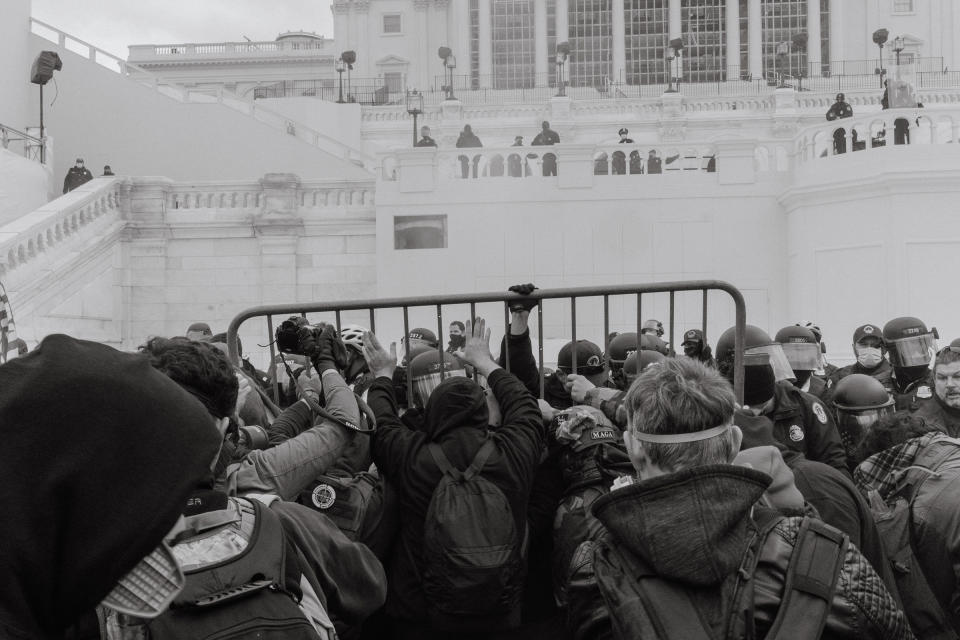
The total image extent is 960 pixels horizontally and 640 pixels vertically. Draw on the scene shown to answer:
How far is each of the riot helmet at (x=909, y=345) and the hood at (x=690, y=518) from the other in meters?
5.11

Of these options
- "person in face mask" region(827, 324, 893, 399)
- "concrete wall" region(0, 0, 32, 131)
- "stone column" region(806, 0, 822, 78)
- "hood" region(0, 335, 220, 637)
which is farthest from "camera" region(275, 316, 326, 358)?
"stone column" region(806, 0, 822, 78)

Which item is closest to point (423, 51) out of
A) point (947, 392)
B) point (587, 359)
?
point (587, 359)

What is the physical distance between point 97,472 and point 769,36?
48.5 meters

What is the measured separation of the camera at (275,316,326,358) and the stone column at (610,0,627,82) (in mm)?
42864

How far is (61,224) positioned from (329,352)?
14.2 m

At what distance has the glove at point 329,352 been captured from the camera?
12.0ft

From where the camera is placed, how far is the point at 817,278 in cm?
1609

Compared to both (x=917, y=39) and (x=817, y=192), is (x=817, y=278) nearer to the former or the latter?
(x=817, y=192)

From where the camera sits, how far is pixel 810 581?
2086 mm

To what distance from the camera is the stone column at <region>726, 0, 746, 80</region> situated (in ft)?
149

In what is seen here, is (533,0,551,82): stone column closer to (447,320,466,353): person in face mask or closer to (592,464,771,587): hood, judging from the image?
(447,320,466,353): person in face mask

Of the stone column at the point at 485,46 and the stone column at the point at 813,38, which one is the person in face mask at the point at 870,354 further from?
the stone column at the point at 813,38

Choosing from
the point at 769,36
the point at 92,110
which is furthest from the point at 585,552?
the point at 769,36

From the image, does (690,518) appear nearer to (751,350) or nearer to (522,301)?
(522,301)
